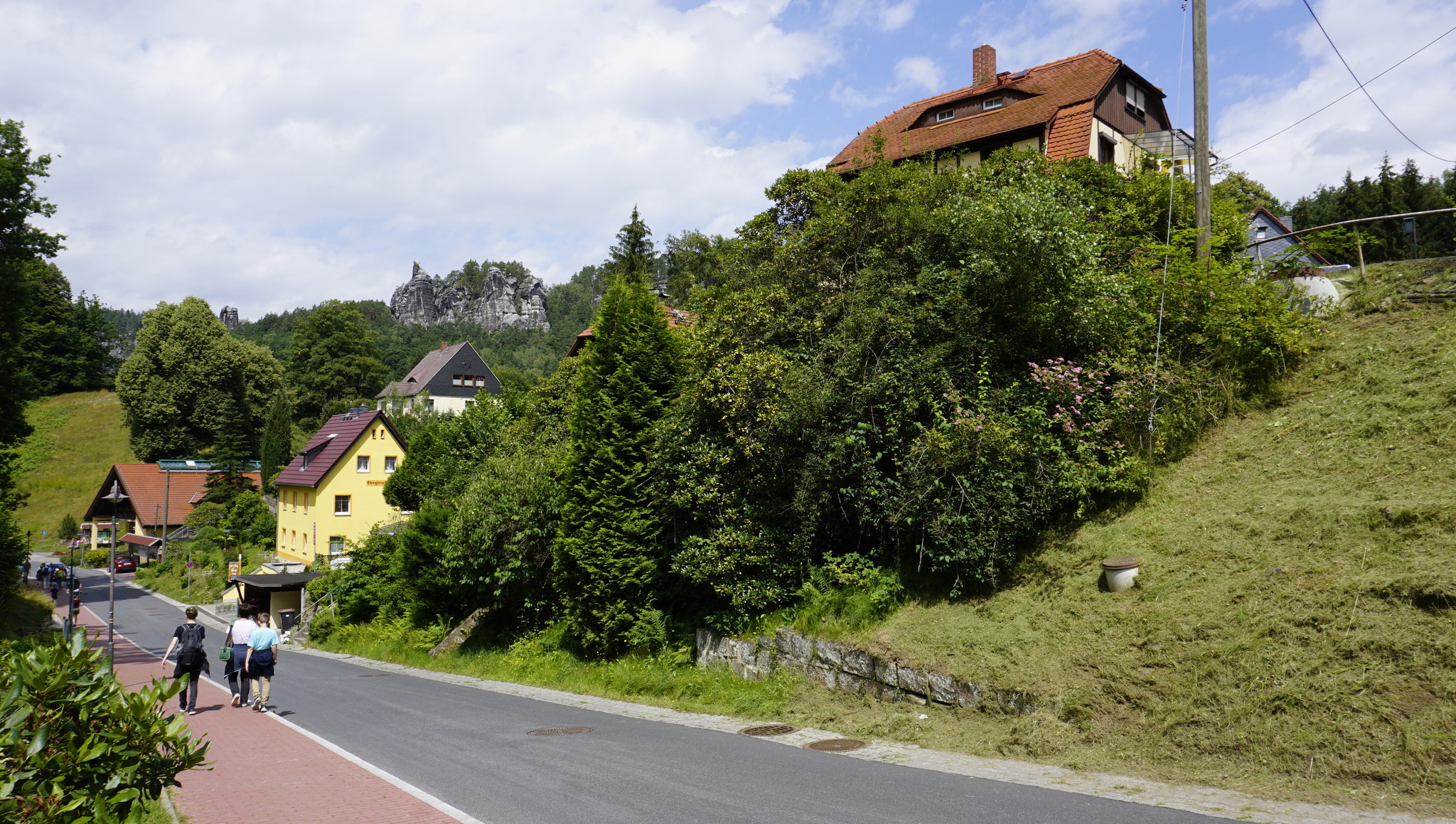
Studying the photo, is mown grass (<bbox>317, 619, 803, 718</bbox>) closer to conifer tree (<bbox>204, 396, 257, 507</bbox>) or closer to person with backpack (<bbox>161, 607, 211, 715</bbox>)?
person with backpack (<bbox>161, 607, 211, 715</bbox>)

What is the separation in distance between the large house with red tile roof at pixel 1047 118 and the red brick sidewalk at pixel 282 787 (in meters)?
18.5

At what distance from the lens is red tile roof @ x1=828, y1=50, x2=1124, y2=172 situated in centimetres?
2491

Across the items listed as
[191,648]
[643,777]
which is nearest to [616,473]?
[191,648]

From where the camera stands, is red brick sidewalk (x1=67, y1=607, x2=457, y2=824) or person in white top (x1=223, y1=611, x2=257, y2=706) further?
person in white top (x1=223, y1=611, x2=257, y2=706)

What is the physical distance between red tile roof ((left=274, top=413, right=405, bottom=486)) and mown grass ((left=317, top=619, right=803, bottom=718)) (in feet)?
76.4

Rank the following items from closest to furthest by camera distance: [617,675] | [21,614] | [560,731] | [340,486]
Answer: [560,731] → [617,675] → [21,614] → [340,486]

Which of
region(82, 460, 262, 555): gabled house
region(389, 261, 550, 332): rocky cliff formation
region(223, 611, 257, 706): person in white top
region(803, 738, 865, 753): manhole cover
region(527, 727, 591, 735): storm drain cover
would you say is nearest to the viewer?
region(803, 738, 865, 753): manhole cover

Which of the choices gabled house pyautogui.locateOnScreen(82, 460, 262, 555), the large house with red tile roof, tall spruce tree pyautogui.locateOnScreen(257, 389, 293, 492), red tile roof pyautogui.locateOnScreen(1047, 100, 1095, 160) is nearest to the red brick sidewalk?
the large house with red tile roof

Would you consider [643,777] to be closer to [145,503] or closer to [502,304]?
[145,503]

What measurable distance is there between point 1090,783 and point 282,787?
7.93m

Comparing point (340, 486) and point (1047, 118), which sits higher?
point (1047, 118)

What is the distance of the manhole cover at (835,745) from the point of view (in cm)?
995

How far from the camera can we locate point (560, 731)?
38.3 ft

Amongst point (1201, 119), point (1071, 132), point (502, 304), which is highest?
point (502, 304)
